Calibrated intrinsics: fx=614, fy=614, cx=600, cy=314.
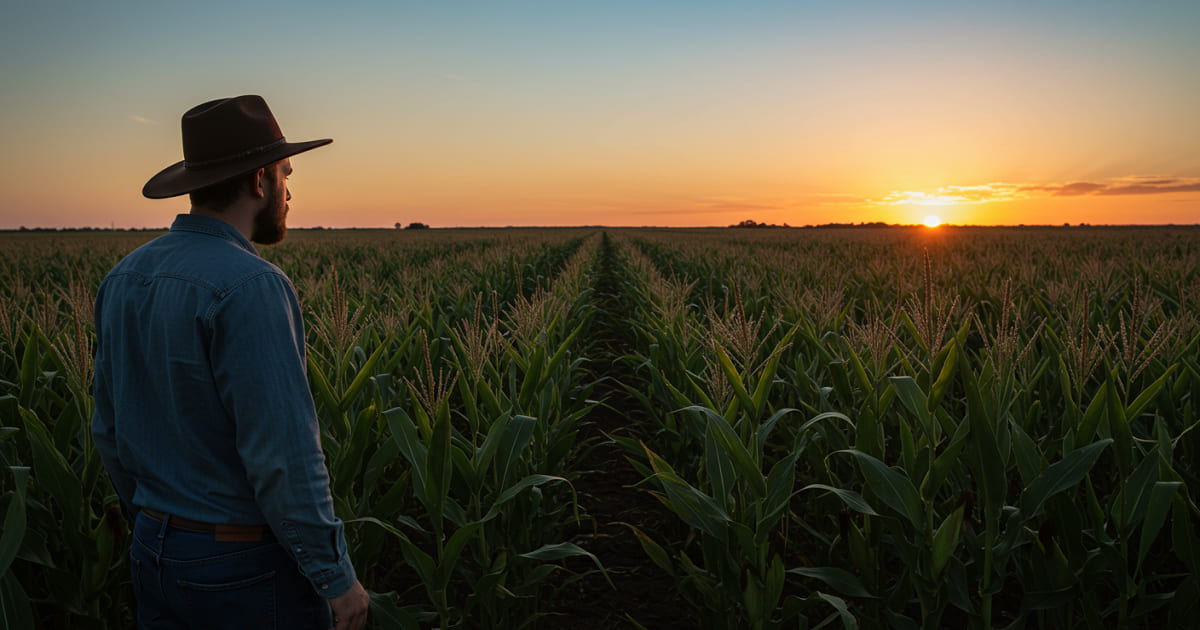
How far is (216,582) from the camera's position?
1673mm

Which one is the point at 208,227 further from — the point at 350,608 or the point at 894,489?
the point at 894,489

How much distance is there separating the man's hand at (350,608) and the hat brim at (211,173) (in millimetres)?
1188

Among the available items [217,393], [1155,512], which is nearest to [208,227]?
[217,393]

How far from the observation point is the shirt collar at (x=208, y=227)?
171cm

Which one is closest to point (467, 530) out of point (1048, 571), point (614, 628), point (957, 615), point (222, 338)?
point (222, 338)

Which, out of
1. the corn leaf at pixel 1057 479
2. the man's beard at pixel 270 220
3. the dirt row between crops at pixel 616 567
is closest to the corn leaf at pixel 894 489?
the corn leaf at pixel 1057 479

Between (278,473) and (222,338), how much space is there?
0.37m

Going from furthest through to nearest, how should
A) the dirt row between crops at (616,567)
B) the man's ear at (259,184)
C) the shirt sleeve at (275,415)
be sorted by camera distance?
the dirt row between crops at (616,567) < the man's ear at (259,184) < the shirt sleeve at (275,415)

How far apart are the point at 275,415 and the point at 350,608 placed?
24.1 inches

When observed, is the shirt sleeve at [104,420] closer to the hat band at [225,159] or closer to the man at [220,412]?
the man at [220,412]

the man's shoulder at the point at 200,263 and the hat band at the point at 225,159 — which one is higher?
the hat band at the point at 225,159

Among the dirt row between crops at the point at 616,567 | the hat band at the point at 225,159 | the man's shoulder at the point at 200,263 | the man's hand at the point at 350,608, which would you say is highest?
the hat band at the point at 225,159

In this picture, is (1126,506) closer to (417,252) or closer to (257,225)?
(257,225)

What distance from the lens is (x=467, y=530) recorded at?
2.36 m
